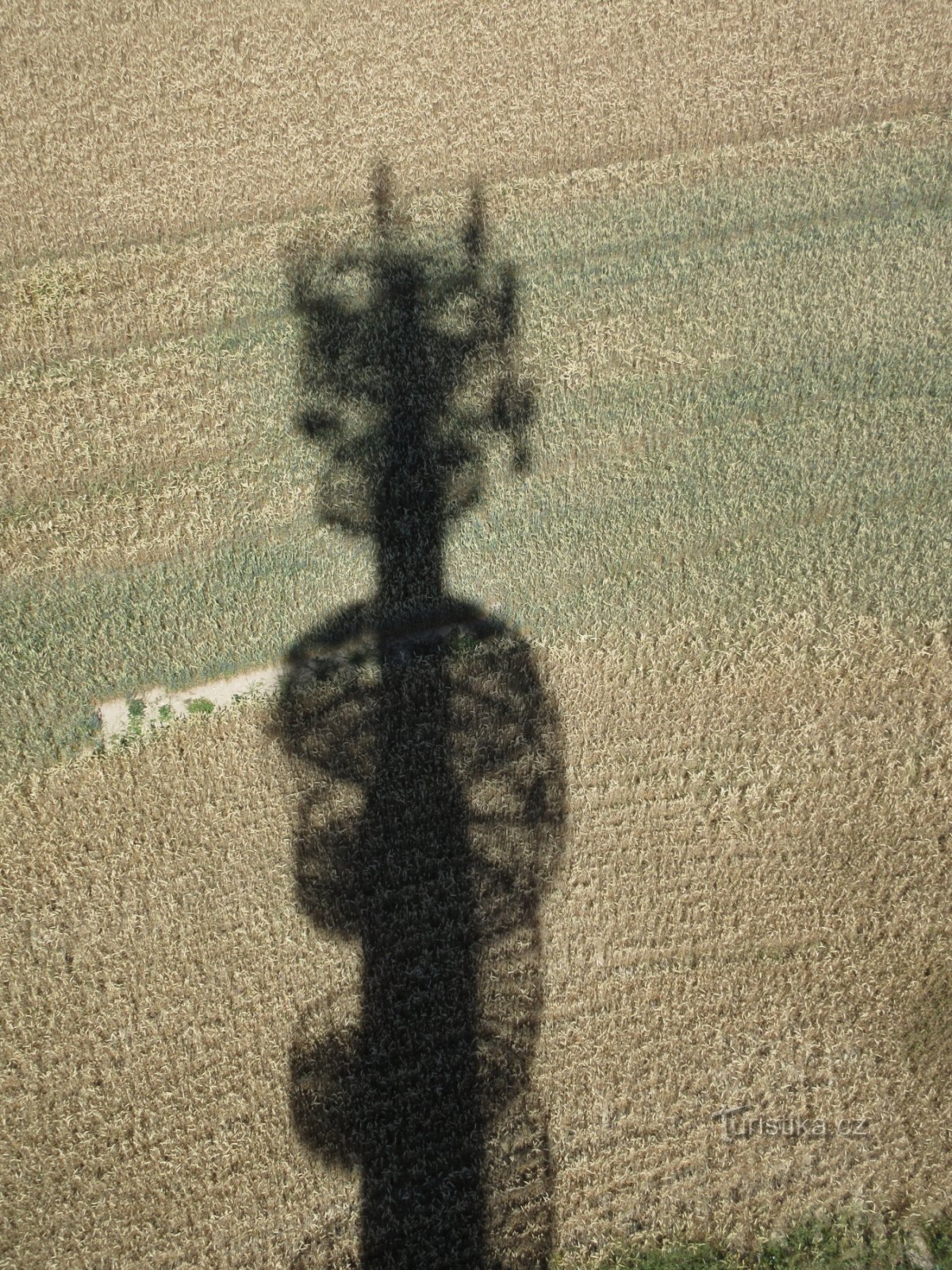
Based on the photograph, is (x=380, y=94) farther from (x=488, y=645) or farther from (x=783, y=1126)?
(x=783, y=1126)

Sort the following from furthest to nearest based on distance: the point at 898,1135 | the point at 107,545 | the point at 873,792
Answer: the point at 107,545
the point at 873,792
the point at 898,1135

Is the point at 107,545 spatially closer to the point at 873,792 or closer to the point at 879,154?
the point at 873,792

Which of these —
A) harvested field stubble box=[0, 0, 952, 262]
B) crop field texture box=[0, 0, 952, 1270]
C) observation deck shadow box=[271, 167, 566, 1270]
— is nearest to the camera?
observation deck shadow box=[271, 167, 566, 1270]

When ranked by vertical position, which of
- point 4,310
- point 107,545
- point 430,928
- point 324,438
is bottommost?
point 430,928

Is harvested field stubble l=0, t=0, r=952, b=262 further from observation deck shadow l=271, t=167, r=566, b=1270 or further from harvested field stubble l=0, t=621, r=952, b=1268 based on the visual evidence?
harvested field stubble l=0, t=621, r=952, b=1268

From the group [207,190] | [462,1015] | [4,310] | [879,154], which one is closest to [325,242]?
[207,190]

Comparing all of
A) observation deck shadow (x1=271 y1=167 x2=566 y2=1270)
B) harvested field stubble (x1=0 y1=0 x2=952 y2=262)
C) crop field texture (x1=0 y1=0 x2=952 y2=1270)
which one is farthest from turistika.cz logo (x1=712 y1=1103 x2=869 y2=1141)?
harvested field stubble (x1=0 y1=0 x2=952 y2=262)

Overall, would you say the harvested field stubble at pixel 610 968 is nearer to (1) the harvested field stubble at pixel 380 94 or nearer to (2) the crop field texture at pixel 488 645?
(2) the crop field texture at pixel 488 645

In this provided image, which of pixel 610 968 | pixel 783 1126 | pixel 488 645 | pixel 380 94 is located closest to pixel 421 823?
pixel 488 645
